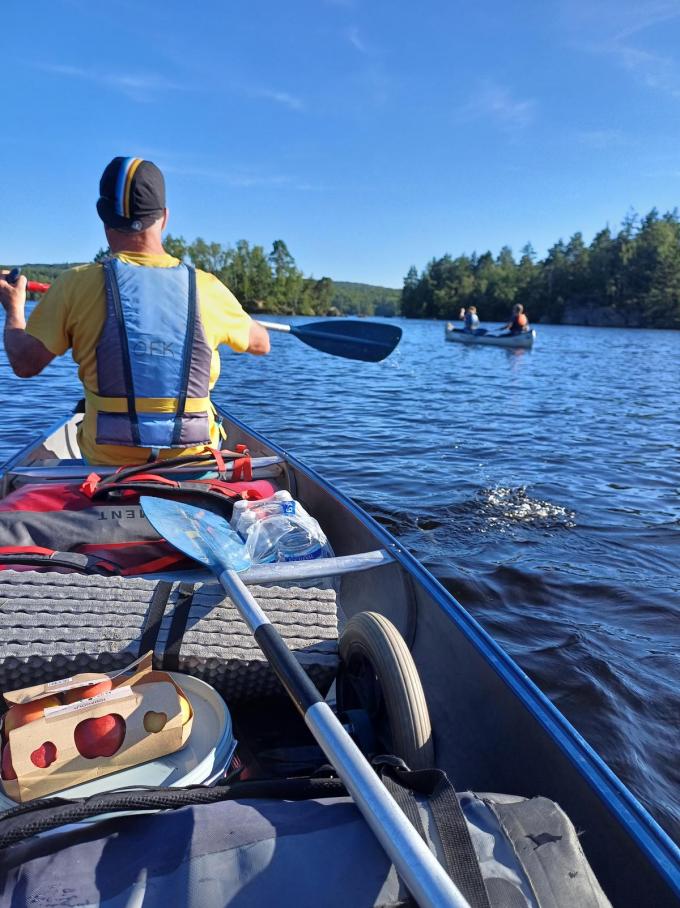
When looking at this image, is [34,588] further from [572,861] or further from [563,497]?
[563,497]

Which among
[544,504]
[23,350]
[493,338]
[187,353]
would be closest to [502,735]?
[187,353]

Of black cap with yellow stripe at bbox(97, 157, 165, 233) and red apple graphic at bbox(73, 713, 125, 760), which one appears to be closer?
red apple graphic at bbox(73, 713, 125, 760)

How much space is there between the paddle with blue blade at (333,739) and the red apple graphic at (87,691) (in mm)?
365

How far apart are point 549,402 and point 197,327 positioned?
10587mm

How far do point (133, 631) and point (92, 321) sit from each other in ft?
4.83

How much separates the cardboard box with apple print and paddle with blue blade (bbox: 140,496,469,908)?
26 centimetres

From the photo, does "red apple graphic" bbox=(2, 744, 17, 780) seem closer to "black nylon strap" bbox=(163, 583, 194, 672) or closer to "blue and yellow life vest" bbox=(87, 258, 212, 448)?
"black nylon strap" bbox=(163, 583, 194, 672)

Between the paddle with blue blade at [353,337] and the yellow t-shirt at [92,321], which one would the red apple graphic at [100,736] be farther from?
the paddle with blue blade at [353,337]

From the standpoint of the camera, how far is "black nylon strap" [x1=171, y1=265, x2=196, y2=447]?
2693mm

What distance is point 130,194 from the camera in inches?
99.2

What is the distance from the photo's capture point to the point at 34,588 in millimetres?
1712

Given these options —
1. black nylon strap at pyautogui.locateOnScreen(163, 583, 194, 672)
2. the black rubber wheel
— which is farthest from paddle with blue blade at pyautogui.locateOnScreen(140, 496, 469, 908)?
the black rubber wheel

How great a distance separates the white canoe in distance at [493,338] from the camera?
81.2ft

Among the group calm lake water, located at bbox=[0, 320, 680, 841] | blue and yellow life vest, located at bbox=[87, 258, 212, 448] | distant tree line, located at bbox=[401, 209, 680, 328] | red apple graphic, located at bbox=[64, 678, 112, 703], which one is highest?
distant tree line, located at bbox=[401, 209, 680, 328]
